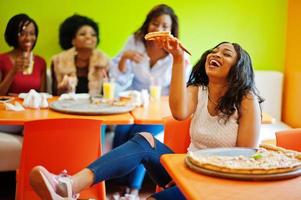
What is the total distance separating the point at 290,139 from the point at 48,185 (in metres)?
1.03

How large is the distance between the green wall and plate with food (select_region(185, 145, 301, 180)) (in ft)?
8.53

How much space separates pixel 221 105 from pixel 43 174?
81 centimetres

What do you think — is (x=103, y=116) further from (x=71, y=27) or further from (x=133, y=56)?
(x=71, y=27)

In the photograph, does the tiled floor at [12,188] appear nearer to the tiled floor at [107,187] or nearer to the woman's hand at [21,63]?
the tiled floor at [107,187]

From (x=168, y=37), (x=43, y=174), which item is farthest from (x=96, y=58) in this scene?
(x=43, y=174)

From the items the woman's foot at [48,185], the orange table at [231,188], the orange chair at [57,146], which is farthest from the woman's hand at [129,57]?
the orange table at [231,188]

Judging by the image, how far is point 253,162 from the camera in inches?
58.9

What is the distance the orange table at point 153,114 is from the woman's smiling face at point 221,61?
0.63m

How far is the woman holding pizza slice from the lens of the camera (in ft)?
6.11

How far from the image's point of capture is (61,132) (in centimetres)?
213

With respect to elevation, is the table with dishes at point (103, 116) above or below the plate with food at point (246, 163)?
below

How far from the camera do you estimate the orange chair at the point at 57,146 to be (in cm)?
212

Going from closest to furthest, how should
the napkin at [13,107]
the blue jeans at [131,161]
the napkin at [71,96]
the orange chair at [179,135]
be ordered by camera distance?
1. the blue jeans at [131,161]
2. the orange chair at [179,135]
3. the napkin at [13,107]
4. the napkin at [71,96]

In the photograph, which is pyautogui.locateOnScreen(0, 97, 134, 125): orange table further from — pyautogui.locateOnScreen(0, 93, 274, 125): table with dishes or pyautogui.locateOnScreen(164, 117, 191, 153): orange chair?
pyautogui.locateOnScreen(164, 117, 191, 153): orange chair
